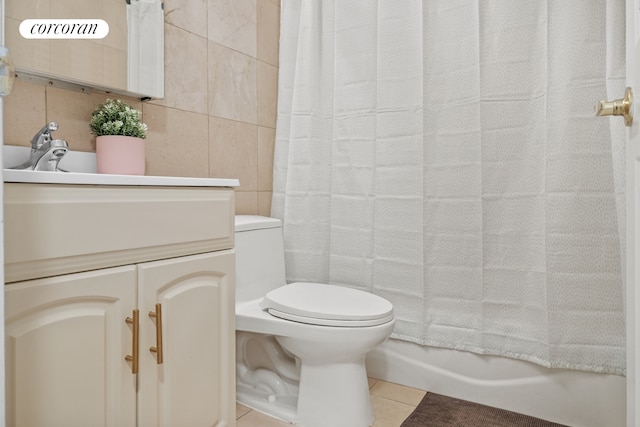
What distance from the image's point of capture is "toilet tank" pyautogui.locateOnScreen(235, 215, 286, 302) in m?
1.61

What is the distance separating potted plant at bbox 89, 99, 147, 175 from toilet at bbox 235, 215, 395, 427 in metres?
0.45

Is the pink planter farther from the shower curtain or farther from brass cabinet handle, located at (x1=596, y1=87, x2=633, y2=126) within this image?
brass cabinet handle, located at (x1=596, y1=87, x2=633, y2=126)

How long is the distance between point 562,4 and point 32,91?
1.70 m

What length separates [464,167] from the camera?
64.1 inches

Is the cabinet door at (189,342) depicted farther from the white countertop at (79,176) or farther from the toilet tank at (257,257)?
the toilet tank at (257,257)

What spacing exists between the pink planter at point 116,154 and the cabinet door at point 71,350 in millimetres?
438

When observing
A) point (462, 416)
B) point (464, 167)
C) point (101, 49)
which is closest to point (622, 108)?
point (464, 167)

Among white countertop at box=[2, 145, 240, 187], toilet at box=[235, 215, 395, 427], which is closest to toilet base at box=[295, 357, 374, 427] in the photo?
toilet at box=[235, 215, 395, 427]

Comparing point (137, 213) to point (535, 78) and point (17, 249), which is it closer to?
point (17, 249)

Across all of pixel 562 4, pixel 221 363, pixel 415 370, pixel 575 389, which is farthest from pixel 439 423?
pixel 562 4

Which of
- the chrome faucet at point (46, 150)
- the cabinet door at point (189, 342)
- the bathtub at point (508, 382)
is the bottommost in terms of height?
the bathtub at point (508, 382)

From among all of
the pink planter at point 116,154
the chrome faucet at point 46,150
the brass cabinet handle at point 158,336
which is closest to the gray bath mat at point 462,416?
the brass cabinet handle at point 158,336

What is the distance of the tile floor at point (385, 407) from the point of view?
1.50m

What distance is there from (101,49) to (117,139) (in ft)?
1.03
